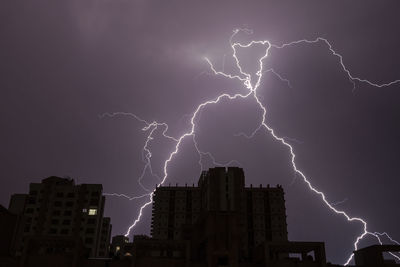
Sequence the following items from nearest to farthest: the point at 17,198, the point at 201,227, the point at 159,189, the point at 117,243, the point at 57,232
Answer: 1. the point at 201,227
2. the point at 57,232
3. the point at 17,198
4. the point at 159,189
5. the point at 117,243

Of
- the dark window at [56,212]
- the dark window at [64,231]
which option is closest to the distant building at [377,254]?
the dark window at [64,231]

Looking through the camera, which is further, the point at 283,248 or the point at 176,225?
the point at 176,225

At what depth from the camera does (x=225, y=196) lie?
71.6 metres

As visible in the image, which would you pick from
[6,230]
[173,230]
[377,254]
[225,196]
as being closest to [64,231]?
[173,230]

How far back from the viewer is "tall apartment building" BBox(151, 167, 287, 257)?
72.8 meters

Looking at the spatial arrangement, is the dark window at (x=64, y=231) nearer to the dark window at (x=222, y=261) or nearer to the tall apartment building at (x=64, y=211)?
the tall apartment building at (x=64, y=211)

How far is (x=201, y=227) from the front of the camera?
144 ft

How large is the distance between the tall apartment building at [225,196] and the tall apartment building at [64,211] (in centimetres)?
1356

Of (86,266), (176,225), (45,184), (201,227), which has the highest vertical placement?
(45,184)

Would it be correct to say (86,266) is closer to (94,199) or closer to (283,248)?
(283,248)

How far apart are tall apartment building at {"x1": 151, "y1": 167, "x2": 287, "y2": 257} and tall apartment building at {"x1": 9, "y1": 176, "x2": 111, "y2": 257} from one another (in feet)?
44.5

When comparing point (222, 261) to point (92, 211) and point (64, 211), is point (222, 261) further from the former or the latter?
point (64, 211)

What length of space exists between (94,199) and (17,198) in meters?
17.3

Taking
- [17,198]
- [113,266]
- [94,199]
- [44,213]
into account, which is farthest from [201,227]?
[17,198]
